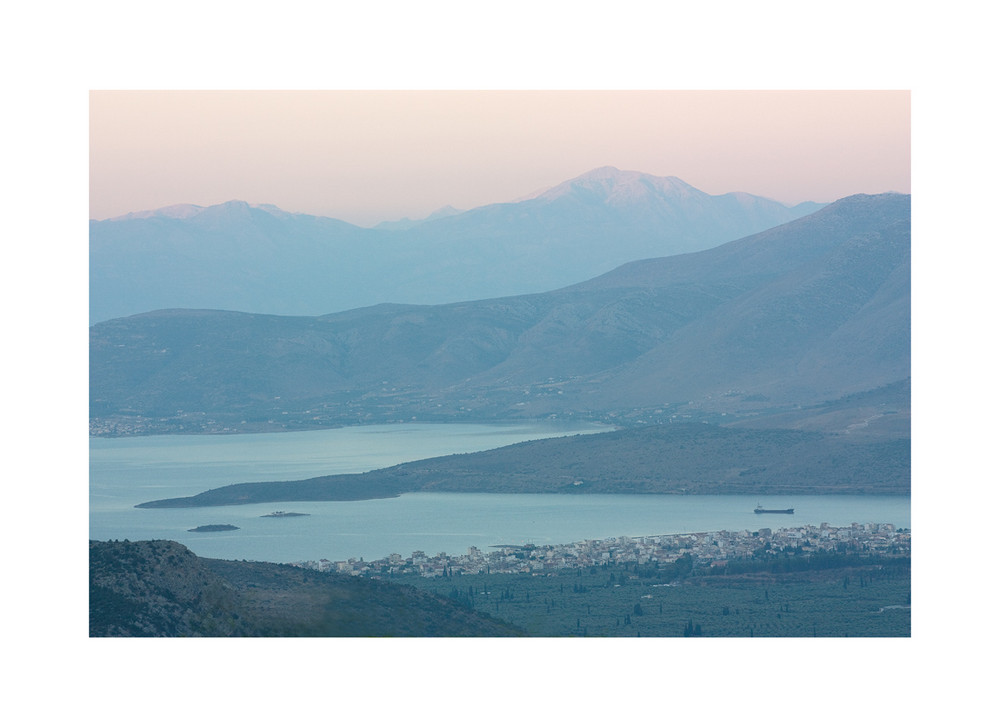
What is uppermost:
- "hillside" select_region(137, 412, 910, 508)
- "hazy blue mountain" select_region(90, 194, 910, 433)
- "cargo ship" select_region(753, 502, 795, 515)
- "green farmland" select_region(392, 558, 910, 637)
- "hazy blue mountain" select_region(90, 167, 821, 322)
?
"hazy blue mountain" select_region(90, 167, 821, 322)

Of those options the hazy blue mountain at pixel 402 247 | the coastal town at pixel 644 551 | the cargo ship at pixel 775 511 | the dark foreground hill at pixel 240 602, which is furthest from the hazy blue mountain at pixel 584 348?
the dark foreground hill at pixel 240 602

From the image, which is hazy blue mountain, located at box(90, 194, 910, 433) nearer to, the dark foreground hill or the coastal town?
the coastal town

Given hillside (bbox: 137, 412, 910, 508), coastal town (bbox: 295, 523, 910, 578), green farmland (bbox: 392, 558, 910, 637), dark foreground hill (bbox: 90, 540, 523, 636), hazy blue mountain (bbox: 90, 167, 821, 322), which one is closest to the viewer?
dark foreground hill (bbox: 90, 540, 523, 636)

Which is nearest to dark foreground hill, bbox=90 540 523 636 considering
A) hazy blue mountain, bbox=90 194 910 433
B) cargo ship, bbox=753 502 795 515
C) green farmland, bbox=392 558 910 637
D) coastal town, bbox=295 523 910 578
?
green farmland, bbox=392 558 910 637

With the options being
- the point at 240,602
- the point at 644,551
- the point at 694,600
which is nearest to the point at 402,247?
the point at 644,551

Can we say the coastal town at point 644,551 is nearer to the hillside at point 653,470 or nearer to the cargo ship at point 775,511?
→ the cargo ship at point 775,511

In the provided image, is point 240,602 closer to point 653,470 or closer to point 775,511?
point 775,511

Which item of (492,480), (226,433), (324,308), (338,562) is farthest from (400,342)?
(338,562)

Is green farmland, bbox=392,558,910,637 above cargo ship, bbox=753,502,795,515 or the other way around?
the other way around
